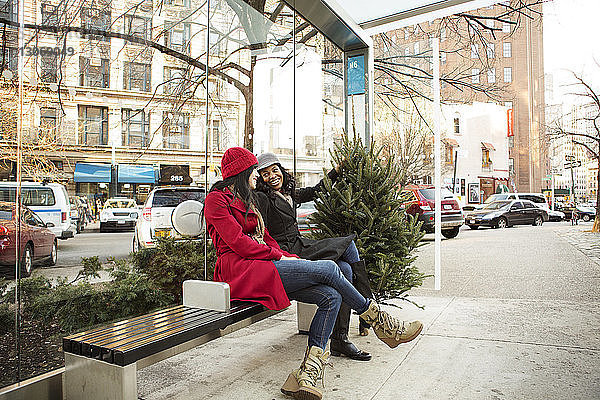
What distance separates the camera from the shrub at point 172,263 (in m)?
3.54

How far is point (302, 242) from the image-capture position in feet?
11.0

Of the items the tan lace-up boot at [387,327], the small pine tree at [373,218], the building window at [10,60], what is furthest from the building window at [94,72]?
the tan lace-up boot at [387,327]

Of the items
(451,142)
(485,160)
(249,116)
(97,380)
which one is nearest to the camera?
(97,380)

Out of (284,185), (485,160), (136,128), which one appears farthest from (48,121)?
(485,160)

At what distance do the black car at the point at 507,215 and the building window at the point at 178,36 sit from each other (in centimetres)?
1438

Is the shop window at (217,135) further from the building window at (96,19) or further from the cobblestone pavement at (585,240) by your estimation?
the cobblestone pavement at (585,240)

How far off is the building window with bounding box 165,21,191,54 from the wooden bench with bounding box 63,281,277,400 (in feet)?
6.24

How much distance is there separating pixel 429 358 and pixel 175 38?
294 cm

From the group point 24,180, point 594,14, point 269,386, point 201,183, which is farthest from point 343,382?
point 594,14

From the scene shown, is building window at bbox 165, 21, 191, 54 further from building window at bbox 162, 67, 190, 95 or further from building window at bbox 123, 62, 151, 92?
building window at bbox 123, 62, 151, 92

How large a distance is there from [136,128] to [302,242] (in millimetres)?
1365

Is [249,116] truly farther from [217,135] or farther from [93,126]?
[93,126]

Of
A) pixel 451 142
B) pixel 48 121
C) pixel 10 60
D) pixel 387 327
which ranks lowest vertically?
pixel 387 327

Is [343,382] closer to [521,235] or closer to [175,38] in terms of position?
[175,38]
